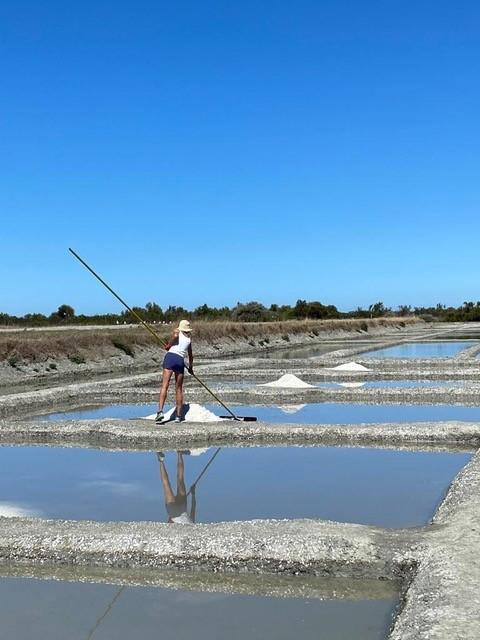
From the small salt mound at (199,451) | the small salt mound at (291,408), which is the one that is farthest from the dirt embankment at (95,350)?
the small salt mound at (199,451)

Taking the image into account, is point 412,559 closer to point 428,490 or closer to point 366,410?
point 428,490

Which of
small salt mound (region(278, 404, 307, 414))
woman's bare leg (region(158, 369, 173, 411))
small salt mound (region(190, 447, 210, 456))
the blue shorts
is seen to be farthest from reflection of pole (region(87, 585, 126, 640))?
small salt mound (region(278, 404, 307, 414))

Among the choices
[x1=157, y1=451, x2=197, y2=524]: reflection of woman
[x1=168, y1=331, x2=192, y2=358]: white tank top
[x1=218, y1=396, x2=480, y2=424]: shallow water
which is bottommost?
[x1=157, y1=451, x2=197, y2=524]: reflection of woman

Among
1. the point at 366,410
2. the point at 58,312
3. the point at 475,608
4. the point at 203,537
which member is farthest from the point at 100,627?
the point at 58,312

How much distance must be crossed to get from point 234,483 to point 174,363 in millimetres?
2408

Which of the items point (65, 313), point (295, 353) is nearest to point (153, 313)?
point (65, 313)

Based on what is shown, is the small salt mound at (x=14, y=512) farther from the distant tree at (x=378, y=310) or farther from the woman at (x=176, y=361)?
the distant tree at (x=378, y=310)

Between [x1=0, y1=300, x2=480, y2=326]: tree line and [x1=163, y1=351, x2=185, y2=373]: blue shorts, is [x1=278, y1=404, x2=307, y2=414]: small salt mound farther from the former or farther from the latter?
[x1=0, y1=300, x2=480, y2=326]: tree line

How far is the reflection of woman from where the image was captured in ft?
14.4

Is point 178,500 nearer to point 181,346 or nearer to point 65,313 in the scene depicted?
point 181,346

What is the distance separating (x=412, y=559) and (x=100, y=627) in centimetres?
142

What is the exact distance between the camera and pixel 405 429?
273 inches

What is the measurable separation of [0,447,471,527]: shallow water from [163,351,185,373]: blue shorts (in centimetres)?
116

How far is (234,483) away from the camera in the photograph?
523 centimetres
